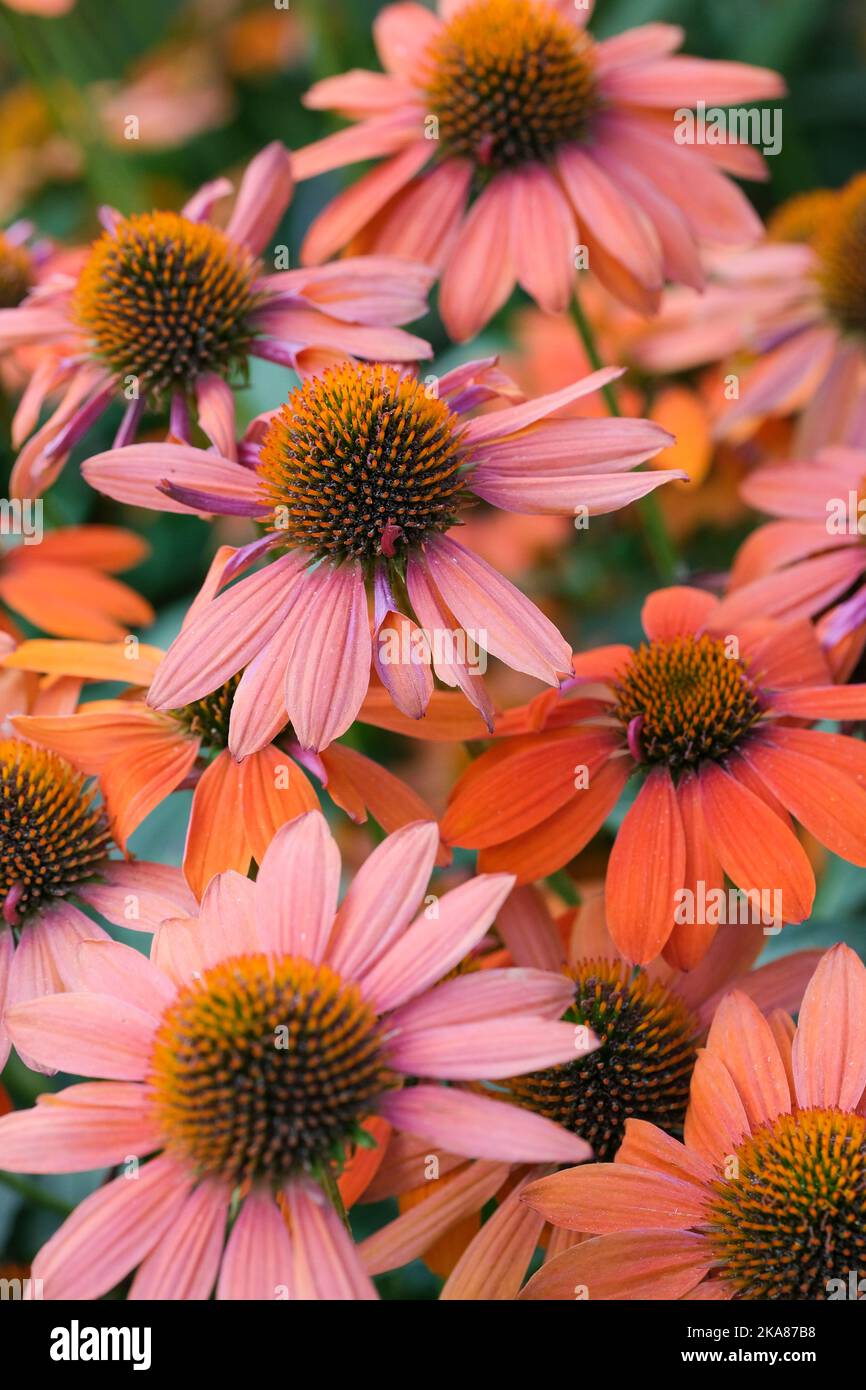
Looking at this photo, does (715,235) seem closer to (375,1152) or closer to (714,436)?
(714,436)

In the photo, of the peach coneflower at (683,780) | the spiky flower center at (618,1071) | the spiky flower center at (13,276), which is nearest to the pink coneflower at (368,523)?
the peach coneflower at (683,780)

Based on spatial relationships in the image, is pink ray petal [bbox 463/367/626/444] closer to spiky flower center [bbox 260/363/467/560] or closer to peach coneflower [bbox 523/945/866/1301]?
spiky flower center [bbox 260/363/467/560]

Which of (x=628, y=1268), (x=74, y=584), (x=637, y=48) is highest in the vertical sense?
(x=637, y=48)

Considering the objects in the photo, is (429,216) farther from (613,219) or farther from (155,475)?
(155,475)

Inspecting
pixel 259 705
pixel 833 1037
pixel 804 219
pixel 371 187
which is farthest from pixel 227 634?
pixel 804 219

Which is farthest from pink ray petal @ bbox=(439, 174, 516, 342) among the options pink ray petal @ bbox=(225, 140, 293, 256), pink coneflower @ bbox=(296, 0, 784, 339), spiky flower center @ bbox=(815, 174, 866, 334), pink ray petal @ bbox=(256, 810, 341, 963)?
pink ray petal @ bbox=(256, 810, 341, 963)
